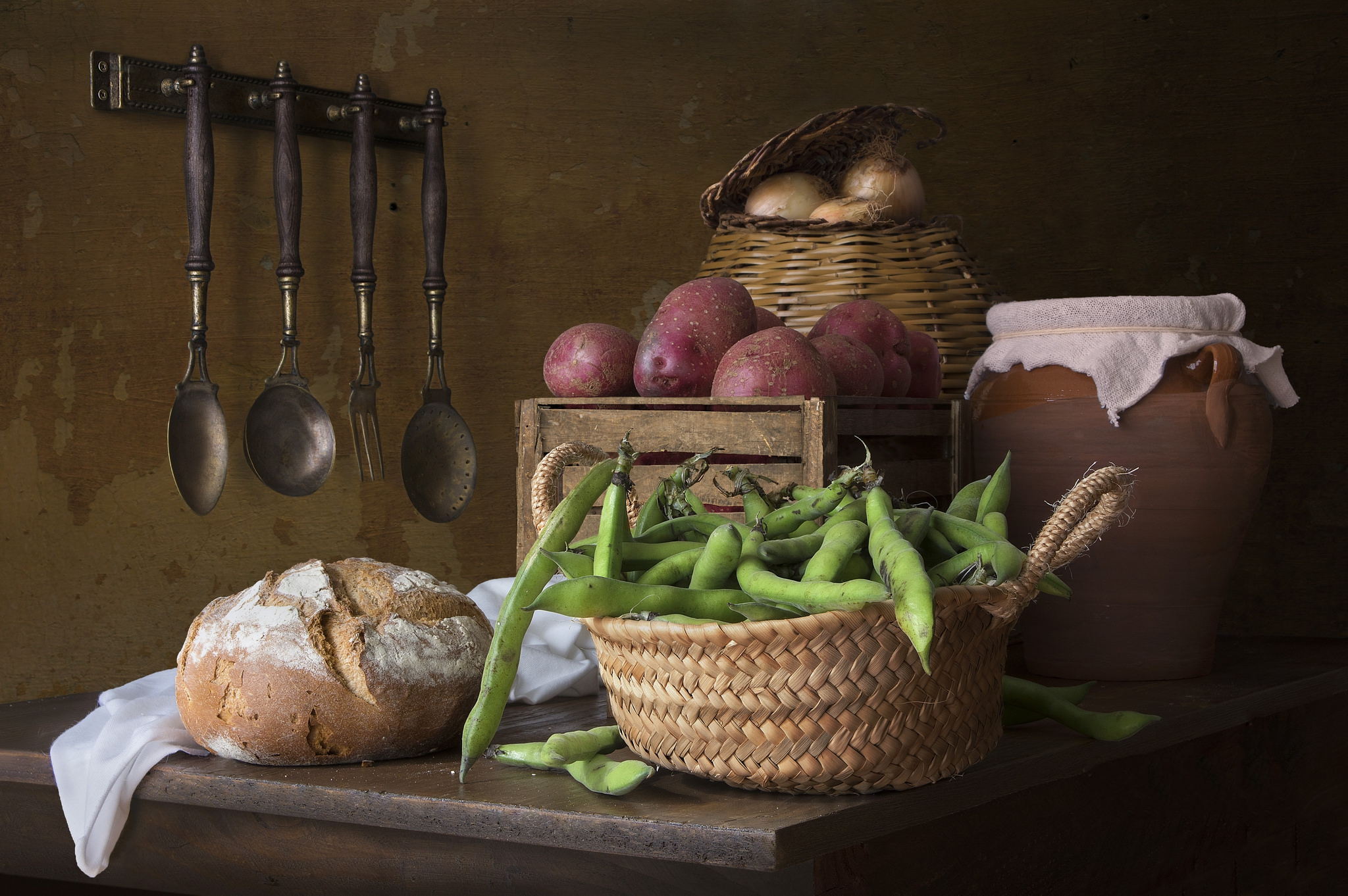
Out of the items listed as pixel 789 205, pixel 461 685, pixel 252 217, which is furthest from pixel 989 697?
pixel 252 217

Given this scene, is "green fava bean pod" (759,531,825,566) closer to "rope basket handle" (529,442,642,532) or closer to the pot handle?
"rope basket handle" (529,442,642,532)

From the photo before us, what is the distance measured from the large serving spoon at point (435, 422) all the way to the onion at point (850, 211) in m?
0.74

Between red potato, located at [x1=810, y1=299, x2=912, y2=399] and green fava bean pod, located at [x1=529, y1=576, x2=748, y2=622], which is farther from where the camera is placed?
red potato, located at [x1=810, y1=299, x2=912, y2=399]

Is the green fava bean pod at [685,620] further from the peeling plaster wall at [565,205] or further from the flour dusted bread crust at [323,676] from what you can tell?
the peeling plaster wall at [565,205]

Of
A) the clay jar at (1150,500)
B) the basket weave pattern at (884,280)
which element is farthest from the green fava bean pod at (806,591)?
the basket weave pattern at (884,280)

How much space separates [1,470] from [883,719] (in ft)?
5.60

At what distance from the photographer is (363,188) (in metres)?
2.09

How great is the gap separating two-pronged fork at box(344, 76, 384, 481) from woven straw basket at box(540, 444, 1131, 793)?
4.34 ft

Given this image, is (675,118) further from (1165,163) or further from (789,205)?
(1165,163)

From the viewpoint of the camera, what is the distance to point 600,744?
97 cm

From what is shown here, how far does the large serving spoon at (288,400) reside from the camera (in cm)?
201

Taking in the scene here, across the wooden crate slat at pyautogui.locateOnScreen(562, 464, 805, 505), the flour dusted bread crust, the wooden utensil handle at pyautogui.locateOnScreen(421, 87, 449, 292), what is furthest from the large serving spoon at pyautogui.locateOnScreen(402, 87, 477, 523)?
the flour dusted bread crust

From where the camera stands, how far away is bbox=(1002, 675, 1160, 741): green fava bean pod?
1.01 m

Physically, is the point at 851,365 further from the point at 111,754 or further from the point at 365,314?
the point at 365,314
